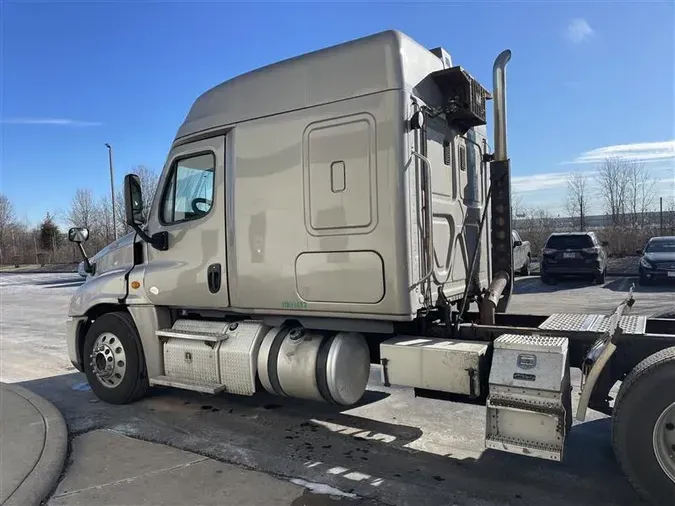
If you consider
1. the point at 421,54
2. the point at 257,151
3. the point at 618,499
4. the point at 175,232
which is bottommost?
the point at 618,499

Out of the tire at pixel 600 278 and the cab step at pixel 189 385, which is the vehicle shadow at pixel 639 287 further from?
the cab step at pixel 189 385

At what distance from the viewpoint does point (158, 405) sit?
602 cm

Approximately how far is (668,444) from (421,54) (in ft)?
11.4

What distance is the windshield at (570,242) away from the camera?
16.8 metres

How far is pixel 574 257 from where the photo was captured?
17.0m

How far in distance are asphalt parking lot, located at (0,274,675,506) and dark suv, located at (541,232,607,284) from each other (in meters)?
12.1

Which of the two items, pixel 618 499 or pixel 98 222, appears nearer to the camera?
pixel 618 499

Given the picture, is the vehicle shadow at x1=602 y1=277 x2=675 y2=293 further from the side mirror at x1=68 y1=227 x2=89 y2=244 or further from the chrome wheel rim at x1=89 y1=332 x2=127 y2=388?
the side mirror at x1=68 y1=227 x2=89 y2=244

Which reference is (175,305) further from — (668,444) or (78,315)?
(668,444)

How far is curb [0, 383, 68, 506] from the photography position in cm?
374

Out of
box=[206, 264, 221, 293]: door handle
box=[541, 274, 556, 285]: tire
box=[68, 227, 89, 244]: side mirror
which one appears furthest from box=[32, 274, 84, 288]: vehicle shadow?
box=[206, 264, 221, 293]: door handle

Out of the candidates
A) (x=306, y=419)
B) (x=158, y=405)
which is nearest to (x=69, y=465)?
(x=158, y=405)

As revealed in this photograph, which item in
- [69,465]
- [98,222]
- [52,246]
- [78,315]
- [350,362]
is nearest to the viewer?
[69,465]

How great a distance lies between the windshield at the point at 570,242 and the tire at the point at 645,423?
1453 centimetres
